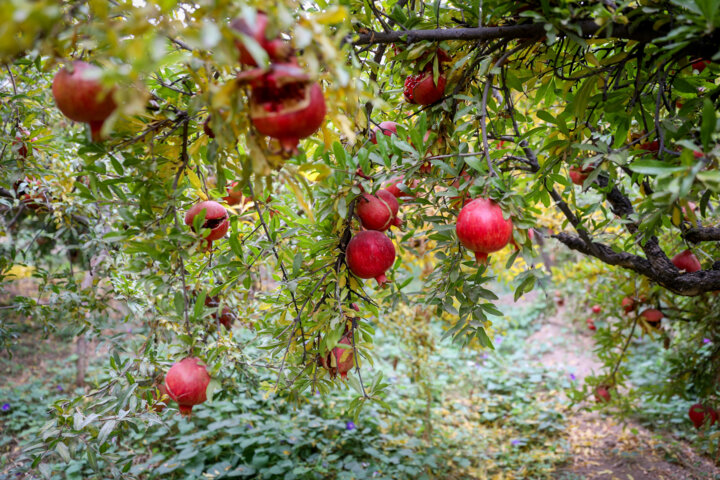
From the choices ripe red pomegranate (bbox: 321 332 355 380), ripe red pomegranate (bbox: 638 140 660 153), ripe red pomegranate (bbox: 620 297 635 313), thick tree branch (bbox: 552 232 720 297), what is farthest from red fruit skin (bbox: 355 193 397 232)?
ripe red pomegranate (bbox: 620 297 635 313)

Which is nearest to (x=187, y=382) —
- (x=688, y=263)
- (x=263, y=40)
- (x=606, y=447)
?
(x=263, y=40)

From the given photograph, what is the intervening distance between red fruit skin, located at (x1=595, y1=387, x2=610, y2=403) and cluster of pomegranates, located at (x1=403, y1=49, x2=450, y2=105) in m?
2.49

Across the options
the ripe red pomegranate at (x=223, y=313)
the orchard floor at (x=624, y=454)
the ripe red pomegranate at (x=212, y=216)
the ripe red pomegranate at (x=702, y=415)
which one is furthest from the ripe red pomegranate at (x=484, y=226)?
the orchard floor at (x=624, y=454)

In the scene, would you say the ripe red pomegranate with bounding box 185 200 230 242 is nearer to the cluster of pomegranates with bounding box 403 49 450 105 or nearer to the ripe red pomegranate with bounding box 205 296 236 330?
the cluster of pomegranates with bounding box 403 49 450 105

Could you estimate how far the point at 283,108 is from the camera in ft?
1.91

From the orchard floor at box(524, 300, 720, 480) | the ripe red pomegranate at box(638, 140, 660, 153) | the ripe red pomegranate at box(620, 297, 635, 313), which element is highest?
the ripe red pomegranate at box(638, 140, 660, 153)

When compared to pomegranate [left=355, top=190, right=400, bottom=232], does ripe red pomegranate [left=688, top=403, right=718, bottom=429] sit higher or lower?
lower

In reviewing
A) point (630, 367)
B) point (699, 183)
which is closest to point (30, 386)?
point (699, 183)

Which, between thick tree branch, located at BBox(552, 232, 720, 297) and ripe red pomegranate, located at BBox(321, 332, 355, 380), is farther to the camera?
thick tree branch, located at BBox(552, 232, 720, 297)

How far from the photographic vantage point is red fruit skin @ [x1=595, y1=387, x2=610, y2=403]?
2770mm

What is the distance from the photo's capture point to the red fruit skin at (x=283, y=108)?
1.88ft

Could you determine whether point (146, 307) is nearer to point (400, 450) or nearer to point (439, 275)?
point (439, 275)

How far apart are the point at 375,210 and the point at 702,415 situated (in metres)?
2.55

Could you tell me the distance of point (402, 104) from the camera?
1403 mm
